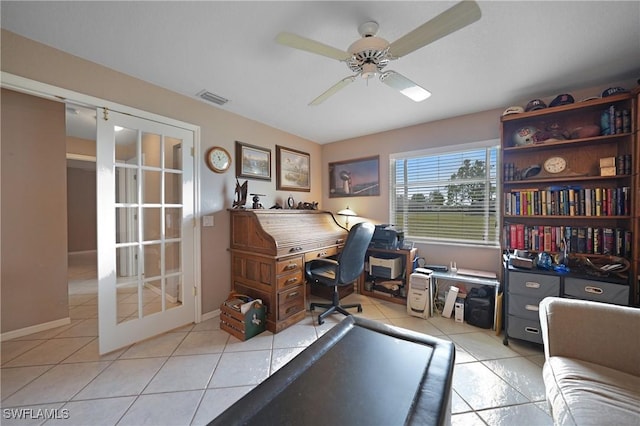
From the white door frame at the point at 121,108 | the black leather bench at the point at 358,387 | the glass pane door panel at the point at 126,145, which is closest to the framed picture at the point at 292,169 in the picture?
the white door frame at the point at 121,108

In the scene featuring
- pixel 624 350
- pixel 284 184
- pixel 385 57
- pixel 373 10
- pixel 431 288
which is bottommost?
pixel 431 288

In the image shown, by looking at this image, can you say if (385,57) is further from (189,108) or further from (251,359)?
(251,359)

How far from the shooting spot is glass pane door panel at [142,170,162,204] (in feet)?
6.94

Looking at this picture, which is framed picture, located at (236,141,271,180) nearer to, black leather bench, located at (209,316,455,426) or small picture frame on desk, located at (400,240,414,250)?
small picture frame on desk, located at (400,240,414,250)

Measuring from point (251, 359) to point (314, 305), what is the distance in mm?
992

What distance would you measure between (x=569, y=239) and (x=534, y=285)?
66cm

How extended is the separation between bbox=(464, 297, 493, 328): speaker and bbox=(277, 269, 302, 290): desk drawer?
1.81 meters

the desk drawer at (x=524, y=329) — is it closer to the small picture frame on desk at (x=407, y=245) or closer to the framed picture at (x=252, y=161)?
the small picture frame on desk at (x=407, y=245)

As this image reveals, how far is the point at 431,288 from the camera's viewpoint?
8.48 ft

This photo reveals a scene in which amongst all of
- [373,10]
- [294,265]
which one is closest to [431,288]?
[294,265]

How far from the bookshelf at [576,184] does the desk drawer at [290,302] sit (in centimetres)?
221

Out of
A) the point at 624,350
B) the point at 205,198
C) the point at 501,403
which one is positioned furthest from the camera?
the point at 205,198

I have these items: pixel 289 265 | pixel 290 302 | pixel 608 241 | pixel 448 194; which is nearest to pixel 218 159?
pixel 289 265

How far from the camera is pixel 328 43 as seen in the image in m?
1.59
